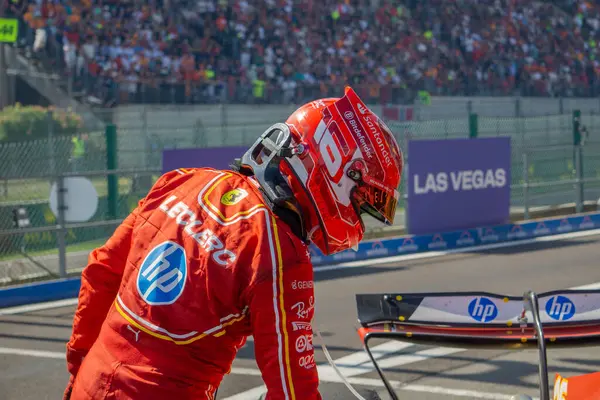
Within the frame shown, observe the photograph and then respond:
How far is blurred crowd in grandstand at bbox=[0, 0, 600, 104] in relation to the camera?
68.8 feet

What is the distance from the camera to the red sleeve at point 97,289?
264cm

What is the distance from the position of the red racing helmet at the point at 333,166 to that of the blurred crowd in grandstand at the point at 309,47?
1803 cm

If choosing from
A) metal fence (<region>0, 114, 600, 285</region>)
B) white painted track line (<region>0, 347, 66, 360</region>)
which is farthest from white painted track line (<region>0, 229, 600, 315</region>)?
white painted track line (<region>0, 347, 66, 360</region>)

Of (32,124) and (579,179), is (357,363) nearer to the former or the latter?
(32,124)

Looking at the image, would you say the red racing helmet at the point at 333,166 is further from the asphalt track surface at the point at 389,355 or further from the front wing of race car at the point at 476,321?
the asphalt track surface at the point at 389,355

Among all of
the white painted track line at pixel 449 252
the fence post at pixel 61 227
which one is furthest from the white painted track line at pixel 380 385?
the white painted track line at pixel 449 252

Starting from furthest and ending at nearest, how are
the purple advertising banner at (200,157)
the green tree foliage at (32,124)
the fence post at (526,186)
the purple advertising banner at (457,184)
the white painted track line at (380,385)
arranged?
the fence post at (526,186)
the purple advertising banner at (457,184)
the green tree foliage at (32,124)
the purple advertising banner at (200,157)
the white painted track line at (380,385)

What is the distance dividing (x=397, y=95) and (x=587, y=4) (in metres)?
16.3

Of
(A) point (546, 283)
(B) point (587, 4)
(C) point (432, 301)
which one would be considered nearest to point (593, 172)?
(A) point (546, 283)

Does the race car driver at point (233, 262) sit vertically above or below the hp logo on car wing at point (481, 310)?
above

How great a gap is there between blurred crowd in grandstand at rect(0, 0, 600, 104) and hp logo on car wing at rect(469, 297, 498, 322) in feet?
58.6

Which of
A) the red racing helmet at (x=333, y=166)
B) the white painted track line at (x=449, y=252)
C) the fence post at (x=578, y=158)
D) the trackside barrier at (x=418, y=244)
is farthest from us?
the fence post at (x=578, y=158)

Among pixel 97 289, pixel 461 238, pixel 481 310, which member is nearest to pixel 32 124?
pixel 461 238

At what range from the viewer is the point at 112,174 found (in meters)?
11.2
